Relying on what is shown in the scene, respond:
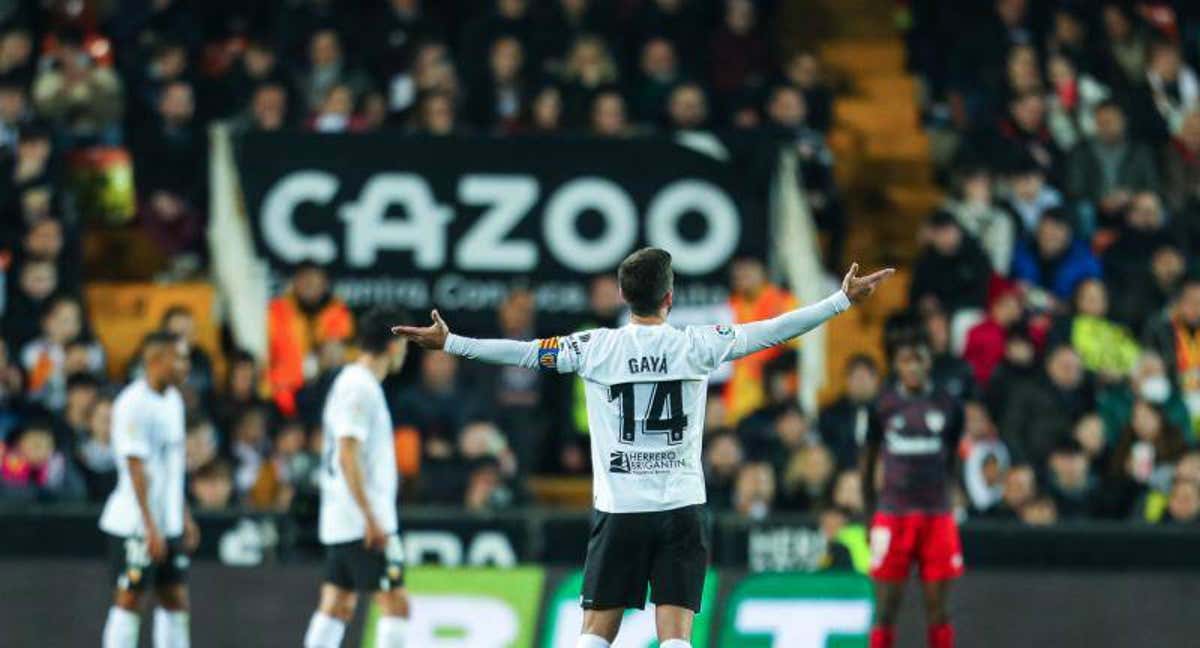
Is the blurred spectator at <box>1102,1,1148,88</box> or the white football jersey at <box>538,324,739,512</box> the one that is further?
the blurred spectator at <box>1102,1,1148,88</box>

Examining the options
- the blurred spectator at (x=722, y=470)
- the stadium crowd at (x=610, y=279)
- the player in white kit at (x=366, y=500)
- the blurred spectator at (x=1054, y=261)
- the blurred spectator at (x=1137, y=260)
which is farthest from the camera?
the blurred spectator at (x=1054, y=261)

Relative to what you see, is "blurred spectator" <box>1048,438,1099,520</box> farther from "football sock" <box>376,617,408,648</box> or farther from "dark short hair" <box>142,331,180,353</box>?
"dark short hair" <box>142,331,180,353</box>

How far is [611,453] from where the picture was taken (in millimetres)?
10438

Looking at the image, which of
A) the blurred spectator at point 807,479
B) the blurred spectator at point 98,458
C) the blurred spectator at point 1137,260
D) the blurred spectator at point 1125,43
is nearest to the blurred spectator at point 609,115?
the blurred spectator at point 807,479

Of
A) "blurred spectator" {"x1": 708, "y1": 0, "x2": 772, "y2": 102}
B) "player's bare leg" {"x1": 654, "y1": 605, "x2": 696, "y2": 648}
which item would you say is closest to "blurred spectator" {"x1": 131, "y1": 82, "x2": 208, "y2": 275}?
"blurred spectator" {"x1": 708, "y1": 0, "x2": 772, "y2": 102}

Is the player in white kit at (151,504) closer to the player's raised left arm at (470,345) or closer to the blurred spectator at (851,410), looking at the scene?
the player's raised left arm at (470,345)

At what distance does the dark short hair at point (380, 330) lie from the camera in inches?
508

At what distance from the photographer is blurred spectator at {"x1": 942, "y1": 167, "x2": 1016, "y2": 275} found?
18.9m

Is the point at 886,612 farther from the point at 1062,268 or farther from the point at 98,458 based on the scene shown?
the point at 1062,268

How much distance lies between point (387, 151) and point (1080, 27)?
6.08 m

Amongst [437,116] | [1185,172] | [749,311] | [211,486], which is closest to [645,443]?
[211,486]

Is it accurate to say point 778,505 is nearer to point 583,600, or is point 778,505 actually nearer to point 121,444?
point 121,444

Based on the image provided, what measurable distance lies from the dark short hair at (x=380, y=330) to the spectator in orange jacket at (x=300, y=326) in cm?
455

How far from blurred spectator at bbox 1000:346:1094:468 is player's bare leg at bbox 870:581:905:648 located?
331 centimetres
